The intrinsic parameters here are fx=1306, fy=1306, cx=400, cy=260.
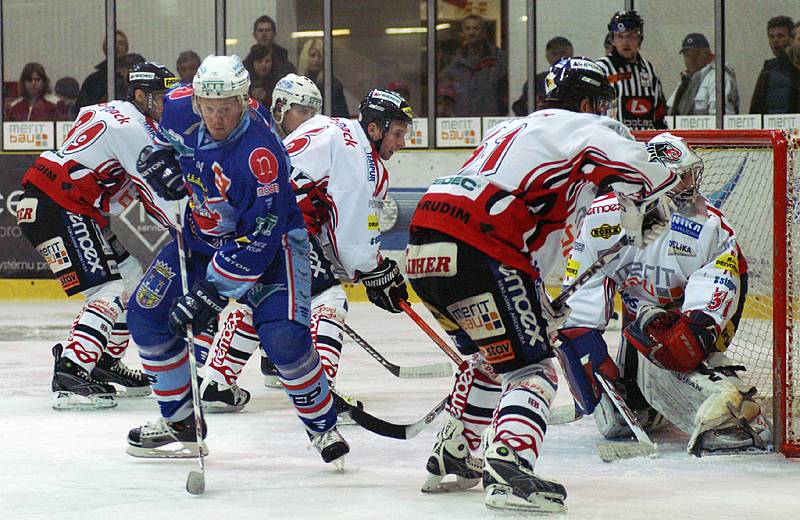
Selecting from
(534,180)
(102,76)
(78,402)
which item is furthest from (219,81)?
(102,76)

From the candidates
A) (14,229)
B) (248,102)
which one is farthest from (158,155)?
(14,229)

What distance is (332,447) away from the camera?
11.2 ft

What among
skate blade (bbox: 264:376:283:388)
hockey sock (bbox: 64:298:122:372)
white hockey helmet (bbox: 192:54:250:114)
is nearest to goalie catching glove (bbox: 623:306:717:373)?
white hockey helmet (bbox: 192:54:250:114)

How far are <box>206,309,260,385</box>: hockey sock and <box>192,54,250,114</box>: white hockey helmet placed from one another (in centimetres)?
129

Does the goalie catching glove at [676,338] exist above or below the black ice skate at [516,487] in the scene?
above

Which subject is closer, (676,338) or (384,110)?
(676,338)

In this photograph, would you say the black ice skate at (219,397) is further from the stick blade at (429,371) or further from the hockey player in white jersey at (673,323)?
the hockey player in white jersey at (673,323)

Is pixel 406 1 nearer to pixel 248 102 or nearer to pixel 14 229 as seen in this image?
pixel 14 229

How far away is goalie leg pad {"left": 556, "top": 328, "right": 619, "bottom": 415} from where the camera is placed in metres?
3.90

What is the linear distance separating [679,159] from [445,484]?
1.30m

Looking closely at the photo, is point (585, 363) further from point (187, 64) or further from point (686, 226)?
point (187, 64)

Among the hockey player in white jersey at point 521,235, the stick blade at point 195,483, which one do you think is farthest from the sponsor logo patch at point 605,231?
the stick blade at point 195,483

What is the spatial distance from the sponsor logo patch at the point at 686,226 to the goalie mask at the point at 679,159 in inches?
3.8

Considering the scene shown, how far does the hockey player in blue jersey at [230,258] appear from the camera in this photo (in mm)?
3225
